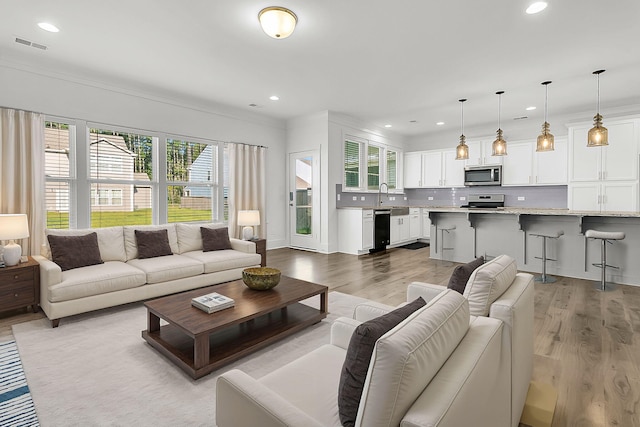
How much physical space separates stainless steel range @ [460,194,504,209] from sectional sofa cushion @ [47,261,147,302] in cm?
700

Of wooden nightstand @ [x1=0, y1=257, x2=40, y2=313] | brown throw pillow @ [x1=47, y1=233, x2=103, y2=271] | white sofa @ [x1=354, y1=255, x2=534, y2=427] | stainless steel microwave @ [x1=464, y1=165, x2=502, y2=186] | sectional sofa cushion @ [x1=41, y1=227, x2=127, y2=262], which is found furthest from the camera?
stainless steel microwave @ [x1=464, y1=165, x2=502, y2=186]

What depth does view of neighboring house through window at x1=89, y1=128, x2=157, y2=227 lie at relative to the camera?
477 centimetres

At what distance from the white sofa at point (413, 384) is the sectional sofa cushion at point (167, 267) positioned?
2.61m

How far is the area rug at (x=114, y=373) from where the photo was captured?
5.96 ft

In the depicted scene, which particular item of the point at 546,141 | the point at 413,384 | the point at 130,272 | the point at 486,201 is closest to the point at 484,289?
the point at 413,384

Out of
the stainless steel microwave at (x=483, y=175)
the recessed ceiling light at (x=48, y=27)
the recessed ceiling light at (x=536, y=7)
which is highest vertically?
the recessed ceiling light at (x=48, y=27)

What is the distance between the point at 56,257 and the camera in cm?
339

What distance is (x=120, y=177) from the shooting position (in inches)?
197

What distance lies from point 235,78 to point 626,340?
5159 mm

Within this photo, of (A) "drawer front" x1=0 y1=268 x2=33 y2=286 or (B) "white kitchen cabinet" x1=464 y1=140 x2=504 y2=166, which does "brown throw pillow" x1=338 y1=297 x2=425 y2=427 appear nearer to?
(A) "drawer front" x1=0 y1=268 x2=33 y2=286

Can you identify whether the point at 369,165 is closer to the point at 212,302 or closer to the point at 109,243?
the point at 109,243

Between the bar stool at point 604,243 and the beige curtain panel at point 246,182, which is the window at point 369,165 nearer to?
the beige curtain panel at point 246,182

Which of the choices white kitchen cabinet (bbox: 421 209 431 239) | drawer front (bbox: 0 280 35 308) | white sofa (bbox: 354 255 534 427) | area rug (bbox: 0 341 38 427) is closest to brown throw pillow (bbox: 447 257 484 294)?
white sofa (bbox: 354 255 534 427)

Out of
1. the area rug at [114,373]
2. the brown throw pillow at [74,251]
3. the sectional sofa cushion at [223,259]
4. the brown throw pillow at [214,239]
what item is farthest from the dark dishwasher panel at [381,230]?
the brown throw pillow at [74,251]
